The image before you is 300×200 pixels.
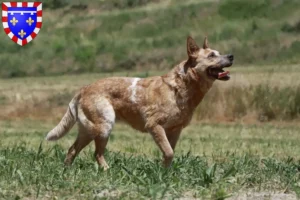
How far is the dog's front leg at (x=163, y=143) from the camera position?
11289mm

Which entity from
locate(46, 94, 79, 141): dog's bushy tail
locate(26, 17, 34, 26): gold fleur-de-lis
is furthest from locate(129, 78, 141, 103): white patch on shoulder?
locate(26, 17, 34, 26): gold fleur-de-lis

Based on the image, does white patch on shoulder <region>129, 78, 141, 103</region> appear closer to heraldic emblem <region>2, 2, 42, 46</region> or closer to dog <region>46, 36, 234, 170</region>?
dog <region>46, 36, 234, 170</region>

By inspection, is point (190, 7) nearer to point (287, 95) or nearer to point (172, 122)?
point (287, 95)

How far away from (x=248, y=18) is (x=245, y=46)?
376 cm

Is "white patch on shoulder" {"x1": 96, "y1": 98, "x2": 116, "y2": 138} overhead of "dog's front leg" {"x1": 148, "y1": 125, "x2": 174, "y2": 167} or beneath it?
overhead

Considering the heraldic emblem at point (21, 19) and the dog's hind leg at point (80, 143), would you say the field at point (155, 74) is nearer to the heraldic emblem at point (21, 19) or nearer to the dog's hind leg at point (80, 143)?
the dog's hind leg at point (80, 143)

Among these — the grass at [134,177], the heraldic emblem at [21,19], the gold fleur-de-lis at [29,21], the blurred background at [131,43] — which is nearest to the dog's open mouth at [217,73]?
the grass at [134,177]

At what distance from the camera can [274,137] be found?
20.6 meters

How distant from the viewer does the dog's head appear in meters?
11.7

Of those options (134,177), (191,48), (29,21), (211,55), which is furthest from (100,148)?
(29,21)

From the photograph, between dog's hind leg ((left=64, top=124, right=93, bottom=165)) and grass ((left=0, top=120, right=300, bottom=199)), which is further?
dog's hind leg ((left=64, top=124, right=93, bottom=165))

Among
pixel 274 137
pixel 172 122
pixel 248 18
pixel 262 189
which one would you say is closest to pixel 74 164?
pixel 172 122

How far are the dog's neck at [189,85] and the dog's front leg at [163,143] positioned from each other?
0.54 meters

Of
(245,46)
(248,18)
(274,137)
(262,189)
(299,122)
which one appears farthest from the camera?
(248,18)
